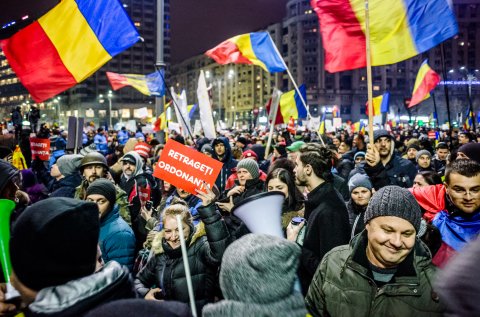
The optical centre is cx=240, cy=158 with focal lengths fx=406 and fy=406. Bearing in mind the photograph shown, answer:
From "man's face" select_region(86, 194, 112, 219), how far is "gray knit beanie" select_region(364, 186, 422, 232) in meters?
2.50

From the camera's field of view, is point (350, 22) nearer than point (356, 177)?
No

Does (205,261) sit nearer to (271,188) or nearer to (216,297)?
(216,297)

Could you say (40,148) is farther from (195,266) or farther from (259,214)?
(259,214)

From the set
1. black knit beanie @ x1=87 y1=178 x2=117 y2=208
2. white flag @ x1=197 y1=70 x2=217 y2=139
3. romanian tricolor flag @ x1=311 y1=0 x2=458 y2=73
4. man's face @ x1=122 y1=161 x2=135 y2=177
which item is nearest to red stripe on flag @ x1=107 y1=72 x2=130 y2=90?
white flag @ x1=197 y1=70 x2=217 y2=139

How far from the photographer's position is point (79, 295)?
1.65 m

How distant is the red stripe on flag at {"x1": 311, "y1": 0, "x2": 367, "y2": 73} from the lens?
615cm

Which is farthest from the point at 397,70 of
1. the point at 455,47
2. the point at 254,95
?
the point at 254,95

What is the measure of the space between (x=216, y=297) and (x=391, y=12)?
456 cm

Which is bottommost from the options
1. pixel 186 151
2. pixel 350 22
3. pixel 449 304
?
pixel 449 304

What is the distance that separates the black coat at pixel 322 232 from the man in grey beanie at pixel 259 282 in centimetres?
162

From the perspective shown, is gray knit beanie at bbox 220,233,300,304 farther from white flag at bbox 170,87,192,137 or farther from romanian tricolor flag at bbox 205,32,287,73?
romanian tricolor flag at bbox 205,32,287,73

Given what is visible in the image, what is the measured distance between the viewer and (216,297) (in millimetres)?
3922

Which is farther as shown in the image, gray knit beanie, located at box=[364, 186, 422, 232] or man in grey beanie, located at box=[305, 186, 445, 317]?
gray knit beanie, located at box=[364, 186, 422, 232]

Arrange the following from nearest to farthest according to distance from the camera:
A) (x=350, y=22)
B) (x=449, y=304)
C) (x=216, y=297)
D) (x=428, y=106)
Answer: (x=449, y=304), (x=216, y=297), (x=350, y=22), (x=428, y=106)
